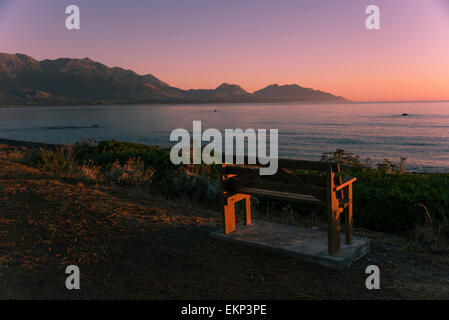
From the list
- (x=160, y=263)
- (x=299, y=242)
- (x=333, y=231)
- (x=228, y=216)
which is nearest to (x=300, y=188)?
(x=333, y=231)

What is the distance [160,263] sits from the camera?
451 cm

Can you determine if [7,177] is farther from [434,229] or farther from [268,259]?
[434,229]

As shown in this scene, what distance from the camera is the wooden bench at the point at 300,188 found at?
4.50 metres

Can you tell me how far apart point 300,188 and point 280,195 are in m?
0.38

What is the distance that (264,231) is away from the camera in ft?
18.3

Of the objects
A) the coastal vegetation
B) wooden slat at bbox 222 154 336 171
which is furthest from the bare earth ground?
wooden slat at bbox 222 154 336 171

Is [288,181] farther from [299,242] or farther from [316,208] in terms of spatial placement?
[316,208]

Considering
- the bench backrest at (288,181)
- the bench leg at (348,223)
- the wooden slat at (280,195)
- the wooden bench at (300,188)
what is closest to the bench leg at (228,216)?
the wooden bench at (300,188)

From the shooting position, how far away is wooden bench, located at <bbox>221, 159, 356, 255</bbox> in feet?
14.8

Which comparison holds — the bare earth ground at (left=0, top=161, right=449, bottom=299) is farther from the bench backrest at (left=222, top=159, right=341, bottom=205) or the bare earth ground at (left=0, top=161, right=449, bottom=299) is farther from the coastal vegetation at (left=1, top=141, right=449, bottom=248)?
the bench backrest at (left=222, top=159, right=341, bottom=205)
